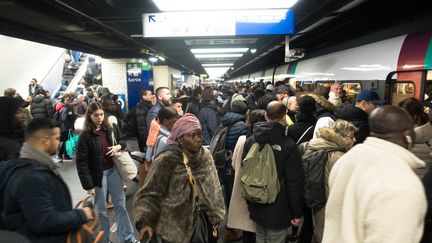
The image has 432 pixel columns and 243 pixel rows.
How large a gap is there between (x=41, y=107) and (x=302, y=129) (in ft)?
24.7

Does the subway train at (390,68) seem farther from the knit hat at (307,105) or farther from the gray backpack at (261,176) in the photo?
the gray backpack at (261,176)

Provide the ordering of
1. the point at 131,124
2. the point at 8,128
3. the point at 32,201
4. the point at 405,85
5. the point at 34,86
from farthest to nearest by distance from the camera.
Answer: the point at 34,86, the point at 131,124, the point at 405,85, the point at 8,128, the point at 32,201

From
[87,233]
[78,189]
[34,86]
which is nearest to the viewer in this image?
[87,233]

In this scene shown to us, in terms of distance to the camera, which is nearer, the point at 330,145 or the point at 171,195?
the point at 171,195

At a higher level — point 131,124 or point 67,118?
point 131,124

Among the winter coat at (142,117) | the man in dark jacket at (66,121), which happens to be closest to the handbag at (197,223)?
the winter coat at (142,117)

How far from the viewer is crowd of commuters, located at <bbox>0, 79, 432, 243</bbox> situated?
1369 mm

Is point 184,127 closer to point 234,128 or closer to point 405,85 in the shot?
point 234,128

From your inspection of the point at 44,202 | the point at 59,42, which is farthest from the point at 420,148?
the point at 59,42

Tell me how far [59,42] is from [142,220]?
7.08 meters

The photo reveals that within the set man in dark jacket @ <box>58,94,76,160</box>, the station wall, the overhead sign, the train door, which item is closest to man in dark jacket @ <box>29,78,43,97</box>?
man in dark jacket @ <box>58,94,76,160</box>

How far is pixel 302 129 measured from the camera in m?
3.31

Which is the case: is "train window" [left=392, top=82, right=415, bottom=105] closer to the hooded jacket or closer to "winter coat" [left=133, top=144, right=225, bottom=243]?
"winter coat" [left=133, top=144, right=225, bottom=243]

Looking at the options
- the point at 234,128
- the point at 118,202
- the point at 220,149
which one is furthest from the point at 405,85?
the point at 118,202
